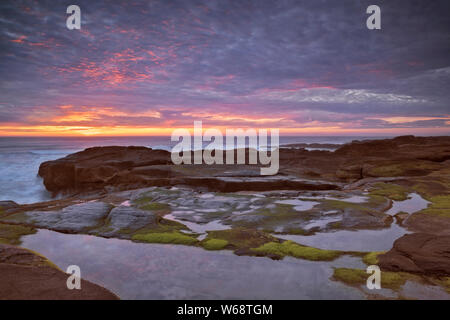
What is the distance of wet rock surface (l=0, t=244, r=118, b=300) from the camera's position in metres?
6.50

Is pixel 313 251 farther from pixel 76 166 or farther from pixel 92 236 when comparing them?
pixel 76 166

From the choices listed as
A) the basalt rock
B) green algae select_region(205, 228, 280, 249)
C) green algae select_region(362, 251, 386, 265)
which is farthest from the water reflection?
the basalt rock

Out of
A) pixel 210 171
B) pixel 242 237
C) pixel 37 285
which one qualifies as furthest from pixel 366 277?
pixel 210 171

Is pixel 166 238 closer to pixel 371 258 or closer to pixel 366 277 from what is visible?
pixel 366 277

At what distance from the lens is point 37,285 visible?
6918 mm

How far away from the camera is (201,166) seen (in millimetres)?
29141

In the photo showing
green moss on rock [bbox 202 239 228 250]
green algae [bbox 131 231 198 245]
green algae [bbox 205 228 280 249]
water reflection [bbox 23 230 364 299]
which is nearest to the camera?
water reflection [bbox 23 230 364 299]

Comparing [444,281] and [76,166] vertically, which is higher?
[76,166]

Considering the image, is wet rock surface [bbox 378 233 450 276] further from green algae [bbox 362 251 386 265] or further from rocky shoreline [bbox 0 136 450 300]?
green algae [bbox 362 251 386 265]

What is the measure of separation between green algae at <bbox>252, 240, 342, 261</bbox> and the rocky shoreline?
3cm

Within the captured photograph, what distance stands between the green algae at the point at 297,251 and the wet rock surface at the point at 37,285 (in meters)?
4.89
